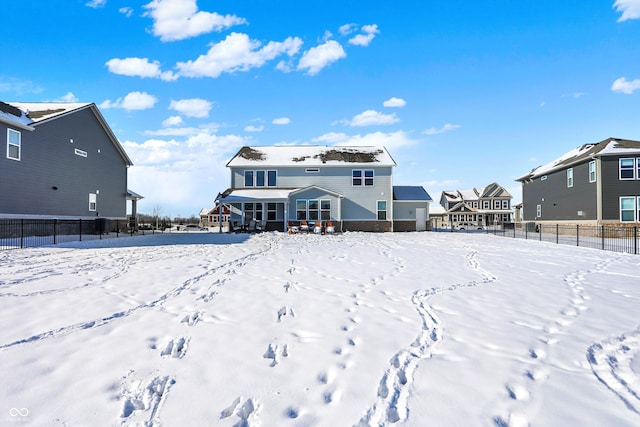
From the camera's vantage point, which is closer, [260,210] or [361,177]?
[260,210]

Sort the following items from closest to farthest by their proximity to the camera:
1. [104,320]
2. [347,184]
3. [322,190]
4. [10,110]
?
[104,320] → [10,110] → [322,190] → [347,184]

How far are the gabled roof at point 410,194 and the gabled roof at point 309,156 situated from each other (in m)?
3.12

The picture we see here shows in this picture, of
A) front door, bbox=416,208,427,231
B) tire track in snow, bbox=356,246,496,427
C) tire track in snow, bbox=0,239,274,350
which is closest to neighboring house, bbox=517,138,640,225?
front door, bbox=416,208,427,231

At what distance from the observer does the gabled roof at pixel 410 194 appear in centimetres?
3009

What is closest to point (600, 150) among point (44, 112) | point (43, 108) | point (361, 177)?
point (361, 177)

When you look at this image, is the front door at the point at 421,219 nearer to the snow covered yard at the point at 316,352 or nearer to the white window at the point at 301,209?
the white window at the point at 301,209

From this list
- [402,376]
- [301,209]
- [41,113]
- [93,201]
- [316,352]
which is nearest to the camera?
[402,376]

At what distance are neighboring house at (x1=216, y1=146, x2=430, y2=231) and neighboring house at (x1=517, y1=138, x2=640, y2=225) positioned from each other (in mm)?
10360

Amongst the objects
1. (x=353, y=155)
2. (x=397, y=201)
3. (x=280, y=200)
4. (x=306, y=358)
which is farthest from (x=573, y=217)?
(x=306, y=358)

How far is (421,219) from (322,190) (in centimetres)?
907

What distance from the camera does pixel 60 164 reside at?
20.2 m

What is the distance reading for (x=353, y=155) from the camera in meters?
30.7

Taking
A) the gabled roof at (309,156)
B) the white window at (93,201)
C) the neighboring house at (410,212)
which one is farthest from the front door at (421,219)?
the white window at (93,201)

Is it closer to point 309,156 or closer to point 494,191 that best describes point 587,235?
point 309,156
